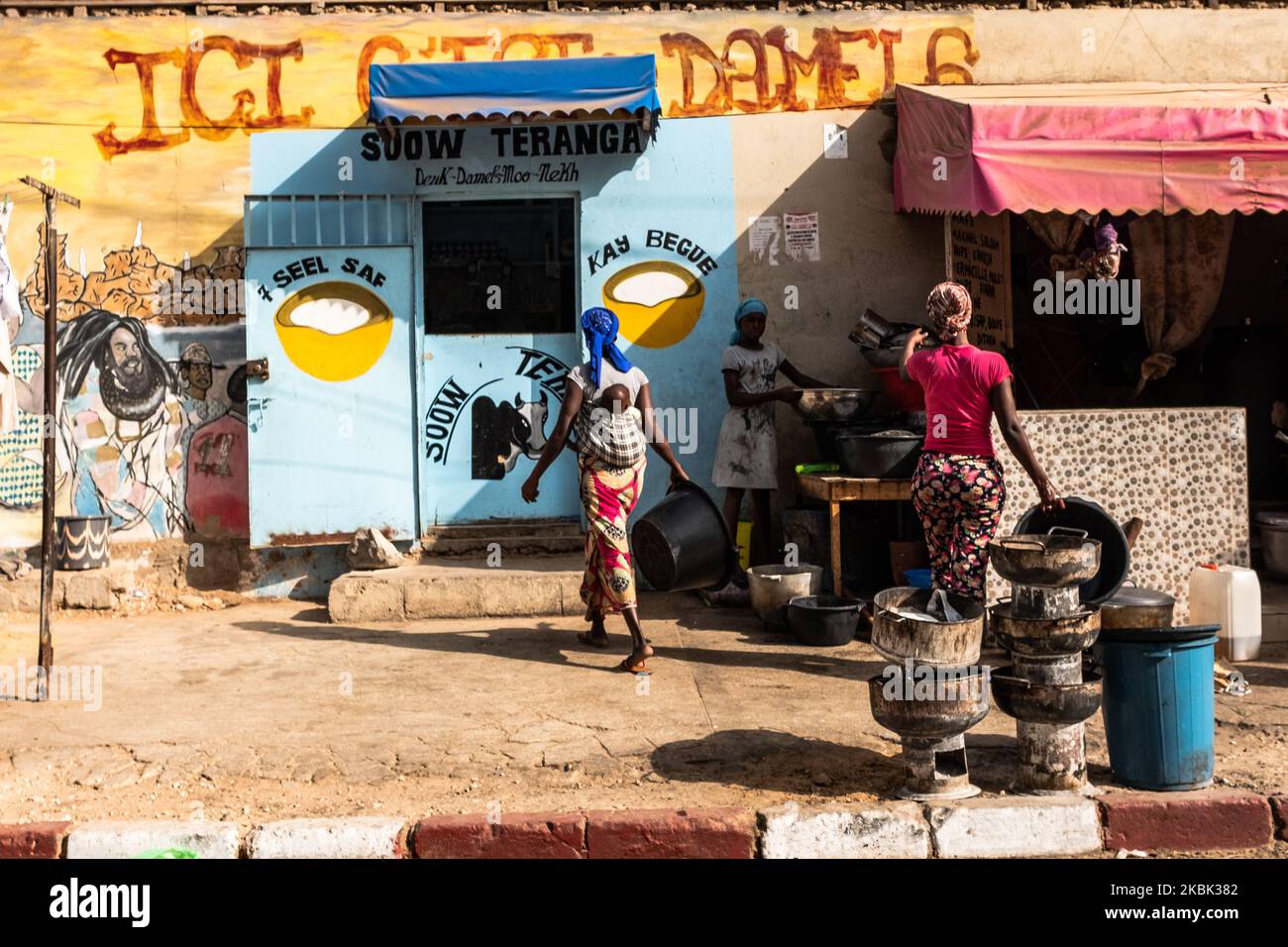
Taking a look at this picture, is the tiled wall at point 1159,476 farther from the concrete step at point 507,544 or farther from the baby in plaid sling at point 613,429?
the concrete step at point 507,544

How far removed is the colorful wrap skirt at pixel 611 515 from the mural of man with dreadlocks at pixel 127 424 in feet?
13.2

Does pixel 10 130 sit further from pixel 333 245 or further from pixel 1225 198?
pixel 1225 198

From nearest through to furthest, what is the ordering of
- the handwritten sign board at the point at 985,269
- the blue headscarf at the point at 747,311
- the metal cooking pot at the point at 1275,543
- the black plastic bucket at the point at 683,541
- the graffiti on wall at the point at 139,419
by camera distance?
the black plastic bucket at the point at 683,541 → the metal cooking pot at the point at 1275,543 → the blue headscarf at the point at 747,311 → the handwritten sign board at the point at 985,269 → the graffiti on wall at the point at 139,419

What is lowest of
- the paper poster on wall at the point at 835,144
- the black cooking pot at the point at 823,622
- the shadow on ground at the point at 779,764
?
the shadow on ground at the point at 779,764

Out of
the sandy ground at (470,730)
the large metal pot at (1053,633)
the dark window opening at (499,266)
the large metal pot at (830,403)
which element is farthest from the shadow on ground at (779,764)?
the dark window opening at (499,266)

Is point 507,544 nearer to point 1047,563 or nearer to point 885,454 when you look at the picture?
point 885,454

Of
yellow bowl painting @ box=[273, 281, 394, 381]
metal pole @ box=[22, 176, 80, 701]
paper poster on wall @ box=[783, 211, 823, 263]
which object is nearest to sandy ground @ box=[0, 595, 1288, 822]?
metal pole @ box=[22, 176, 80, 701]

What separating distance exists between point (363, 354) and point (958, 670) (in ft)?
18.8

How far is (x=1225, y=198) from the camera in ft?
26.5

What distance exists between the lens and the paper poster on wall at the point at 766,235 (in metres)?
9.70

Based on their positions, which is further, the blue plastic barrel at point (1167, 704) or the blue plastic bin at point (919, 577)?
the blue plastic bin at point (919, 577)

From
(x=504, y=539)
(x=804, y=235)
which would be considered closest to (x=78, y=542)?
(x=504, y=539)

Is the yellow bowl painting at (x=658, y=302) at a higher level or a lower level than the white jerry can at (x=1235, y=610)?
higher

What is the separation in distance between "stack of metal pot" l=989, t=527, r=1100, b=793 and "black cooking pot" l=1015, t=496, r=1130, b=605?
1.25 metres
